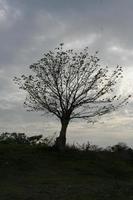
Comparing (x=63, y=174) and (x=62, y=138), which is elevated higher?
(x=62, y=138)

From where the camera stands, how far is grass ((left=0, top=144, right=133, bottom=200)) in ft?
55.5

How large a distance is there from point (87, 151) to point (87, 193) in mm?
13247

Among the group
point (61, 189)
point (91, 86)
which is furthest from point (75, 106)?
point (61, 189)

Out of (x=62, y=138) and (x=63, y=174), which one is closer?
(x=63, y=174)

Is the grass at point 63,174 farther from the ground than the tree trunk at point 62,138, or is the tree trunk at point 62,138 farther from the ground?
the tree trunk at point 62,138

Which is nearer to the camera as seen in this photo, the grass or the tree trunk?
the grass

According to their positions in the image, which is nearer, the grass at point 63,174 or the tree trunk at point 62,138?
the grass at point 63,174

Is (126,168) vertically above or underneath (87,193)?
above

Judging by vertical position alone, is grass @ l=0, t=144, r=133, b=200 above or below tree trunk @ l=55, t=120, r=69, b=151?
below

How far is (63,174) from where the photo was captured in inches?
931

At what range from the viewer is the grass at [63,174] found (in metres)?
16.9

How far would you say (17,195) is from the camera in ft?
54.0

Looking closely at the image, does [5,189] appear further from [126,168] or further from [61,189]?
[126,168]

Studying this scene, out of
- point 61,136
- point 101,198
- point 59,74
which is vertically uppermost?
point 59,74
